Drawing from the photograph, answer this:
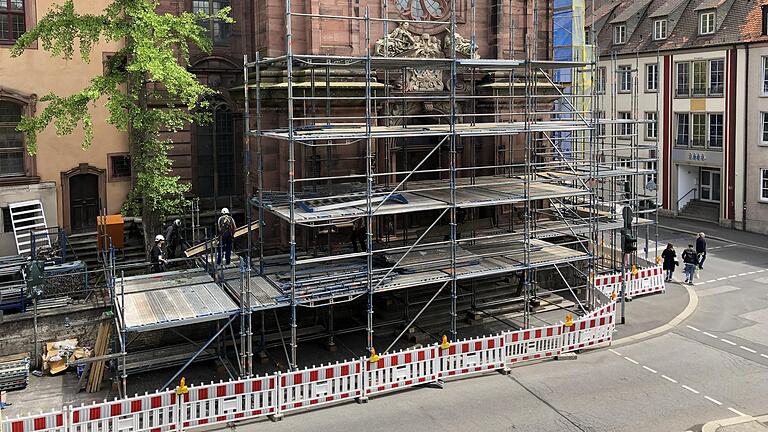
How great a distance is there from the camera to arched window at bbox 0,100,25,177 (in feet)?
86.7

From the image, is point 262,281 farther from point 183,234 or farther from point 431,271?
point 183,234

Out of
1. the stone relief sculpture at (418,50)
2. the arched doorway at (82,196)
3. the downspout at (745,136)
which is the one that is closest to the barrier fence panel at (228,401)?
the stone relief sculpture at (418,50)

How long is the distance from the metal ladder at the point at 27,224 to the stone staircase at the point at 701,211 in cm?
3275

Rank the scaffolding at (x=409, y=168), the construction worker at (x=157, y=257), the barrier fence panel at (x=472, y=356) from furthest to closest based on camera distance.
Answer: the construction worker at (x=157, y=257)
the scaffolding at (x=409, y=168)
the barrier fence panel at (x=472, y=356)

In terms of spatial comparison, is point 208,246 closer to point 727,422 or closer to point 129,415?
point 129,415

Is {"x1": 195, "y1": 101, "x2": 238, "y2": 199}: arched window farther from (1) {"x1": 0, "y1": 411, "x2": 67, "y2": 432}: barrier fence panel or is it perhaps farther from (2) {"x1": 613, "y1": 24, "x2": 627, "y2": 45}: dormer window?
(2) {"x1": 613, "y1": 24, "x2": 627, "y2": 45}: dormer window

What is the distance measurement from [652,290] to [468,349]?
10.8 m

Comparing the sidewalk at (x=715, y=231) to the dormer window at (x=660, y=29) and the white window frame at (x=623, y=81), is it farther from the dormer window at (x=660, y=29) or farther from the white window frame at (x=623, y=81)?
the dormer window at (x=660, y=29)

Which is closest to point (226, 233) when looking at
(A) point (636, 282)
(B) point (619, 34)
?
(A) point (636, 282)

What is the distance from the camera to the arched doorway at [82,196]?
27.2m

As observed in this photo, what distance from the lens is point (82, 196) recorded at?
2766cm

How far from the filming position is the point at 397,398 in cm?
1745

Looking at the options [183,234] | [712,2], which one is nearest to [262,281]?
[183,234]

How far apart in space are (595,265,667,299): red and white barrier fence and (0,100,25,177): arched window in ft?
65.8
